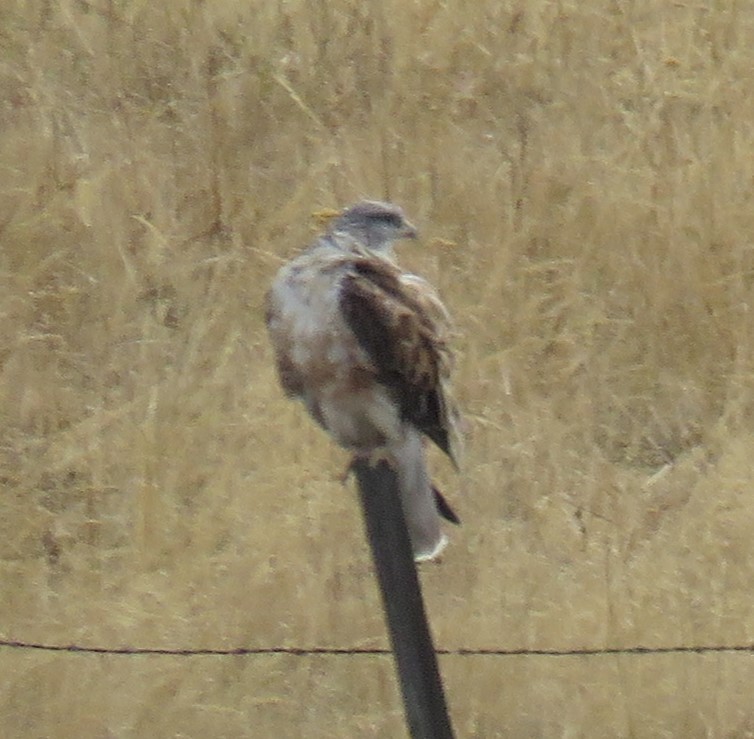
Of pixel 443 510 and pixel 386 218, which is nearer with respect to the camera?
pixel 443 510

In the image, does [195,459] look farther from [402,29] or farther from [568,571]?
[402,29]

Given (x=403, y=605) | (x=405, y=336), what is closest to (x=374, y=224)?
(x=405, y=336)

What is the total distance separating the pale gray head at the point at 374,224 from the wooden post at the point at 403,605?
0.43 metres

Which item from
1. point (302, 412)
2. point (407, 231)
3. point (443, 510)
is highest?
point (407, 231)

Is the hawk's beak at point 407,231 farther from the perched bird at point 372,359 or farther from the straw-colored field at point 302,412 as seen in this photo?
the straw-colored field at point 302,412

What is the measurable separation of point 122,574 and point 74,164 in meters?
0.88

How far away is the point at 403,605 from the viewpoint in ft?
4.51

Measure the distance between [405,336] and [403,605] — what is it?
0.95ft

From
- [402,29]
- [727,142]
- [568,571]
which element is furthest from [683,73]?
[568,571]

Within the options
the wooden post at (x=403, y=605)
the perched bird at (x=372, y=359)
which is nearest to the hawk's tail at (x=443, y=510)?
the perched bird at (x=372, y=359)

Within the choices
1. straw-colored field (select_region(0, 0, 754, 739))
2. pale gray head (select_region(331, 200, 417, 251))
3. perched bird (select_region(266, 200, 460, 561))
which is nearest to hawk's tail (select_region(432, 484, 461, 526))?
perched bird (select_region(266, 200, 460, 561))

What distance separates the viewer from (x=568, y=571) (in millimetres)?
2934

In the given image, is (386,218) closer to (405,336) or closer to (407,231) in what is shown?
(407,231)

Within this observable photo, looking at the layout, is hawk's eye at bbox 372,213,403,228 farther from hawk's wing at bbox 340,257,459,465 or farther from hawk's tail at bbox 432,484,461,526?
hawk's tail at bbox 432,484,461,526
